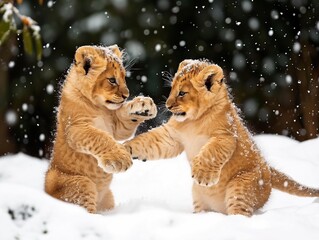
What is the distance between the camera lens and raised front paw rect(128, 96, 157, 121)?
4.38 meters

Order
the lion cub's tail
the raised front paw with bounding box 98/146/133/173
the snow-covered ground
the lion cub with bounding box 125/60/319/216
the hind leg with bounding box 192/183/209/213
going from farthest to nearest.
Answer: the lion cub's tail < the hind leg with bounding box 192/183/209/213 < the lion cub with bounding box 125/60/319/216 < the raised front paw with bounding box 98/146/133/173 < the snow-covered ground

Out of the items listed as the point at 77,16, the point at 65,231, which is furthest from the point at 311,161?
the point at 65,231

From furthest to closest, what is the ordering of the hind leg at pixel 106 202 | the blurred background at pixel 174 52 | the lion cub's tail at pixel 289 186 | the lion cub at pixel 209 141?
the blurred background at pixel 174 52 → the lion cub's tail at pixel 289 186 → the hind leg at pixel 106 202 → the lion cub at pixel 209 141

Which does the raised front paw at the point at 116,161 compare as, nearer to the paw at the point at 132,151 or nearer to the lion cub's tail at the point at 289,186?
the paw at the point at 132,151

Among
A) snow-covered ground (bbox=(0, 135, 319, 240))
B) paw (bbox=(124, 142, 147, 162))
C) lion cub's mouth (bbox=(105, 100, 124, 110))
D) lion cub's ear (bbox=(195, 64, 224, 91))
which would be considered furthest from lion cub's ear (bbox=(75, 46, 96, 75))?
snow-covered ground (bbox=(0, 135, 319, 240))

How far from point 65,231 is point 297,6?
5.19m

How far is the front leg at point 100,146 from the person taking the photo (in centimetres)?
390

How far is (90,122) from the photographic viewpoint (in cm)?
426

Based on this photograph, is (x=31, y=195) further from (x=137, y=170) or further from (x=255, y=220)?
(x=137, y=170)

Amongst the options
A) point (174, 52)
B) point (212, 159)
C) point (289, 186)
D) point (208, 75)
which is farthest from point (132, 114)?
point (174, 52)

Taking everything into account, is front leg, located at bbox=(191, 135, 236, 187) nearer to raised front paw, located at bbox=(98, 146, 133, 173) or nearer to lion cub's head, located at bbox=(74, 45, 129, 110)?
raised front paw, located at bbox=(98, 146, 133, 173)

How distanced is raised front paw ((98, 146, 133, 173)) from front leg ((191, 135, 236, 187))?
35 cm

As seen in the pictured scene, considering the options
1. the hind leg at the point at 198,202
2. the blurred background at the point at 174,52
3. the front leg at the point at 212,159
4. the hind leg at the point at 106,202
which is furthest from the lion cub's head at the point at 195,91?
the blurred background at the point at 174,52

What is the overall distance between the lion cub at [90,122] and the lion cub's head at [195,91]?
11.3 inches
